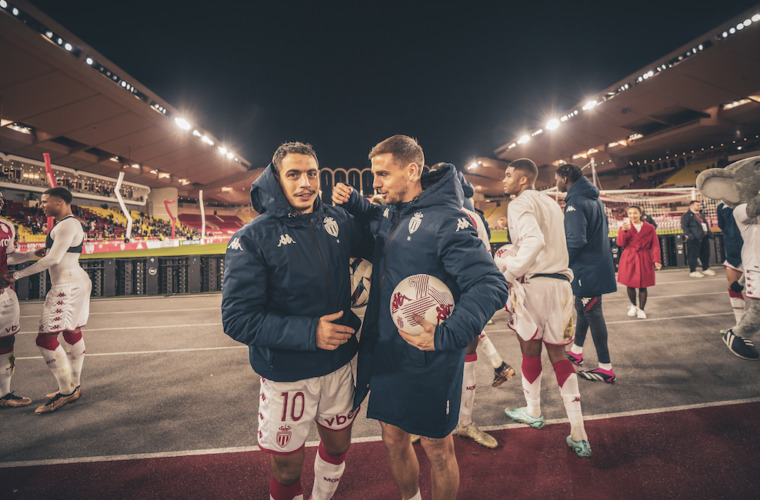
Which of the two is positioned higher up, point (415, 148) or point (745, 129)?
point (745, 129)

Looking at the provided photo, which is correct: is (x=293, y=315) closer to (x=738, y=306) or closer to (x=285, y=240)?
(x=285, y=240)

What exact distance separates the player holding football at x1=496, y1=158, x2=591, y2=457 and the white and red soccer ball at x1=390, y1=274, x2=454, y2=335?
1.23m

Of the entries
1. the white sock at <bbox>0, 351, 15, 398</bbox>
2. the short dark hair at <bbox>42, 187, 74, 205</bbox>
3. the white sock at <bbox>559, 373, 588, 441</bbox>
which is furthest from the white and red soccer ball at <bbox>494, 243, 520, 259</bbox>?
the white sock at <bbox>0, 351, 15, 398</bbox>

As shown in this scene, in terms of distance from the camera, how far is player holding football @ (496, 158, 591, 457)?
8.63ft

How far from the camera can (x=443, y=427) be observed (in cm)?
165

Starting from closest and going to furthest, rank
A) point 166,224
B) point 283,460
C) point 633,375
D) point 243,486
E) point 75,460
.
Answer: point 283,460, point 243,486, point 75,460, point 633,375, point 166,224

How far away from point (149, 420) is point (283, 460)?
8.35ft

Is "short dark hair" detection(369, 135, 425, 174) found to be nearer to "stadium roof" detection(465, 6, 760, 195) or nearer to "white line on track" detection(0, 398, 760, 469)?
"white line on track" detection(0, 398, 760, 469)

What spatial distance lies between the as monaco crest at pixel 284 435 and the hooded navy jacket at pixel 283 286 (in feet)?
0.95

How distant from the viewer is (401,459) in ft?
5.91

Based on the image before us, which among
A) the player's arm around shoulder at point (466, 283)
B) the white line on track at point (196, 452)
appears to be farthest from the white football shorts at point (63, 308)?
the player's arm around shoulder at point (466, 283)

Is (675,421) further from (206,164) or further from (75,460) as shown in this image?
(206,164)

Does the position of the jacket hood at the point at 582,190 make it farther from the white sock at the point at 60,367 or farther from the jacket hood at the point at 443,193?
the white sock at the point at 60,367

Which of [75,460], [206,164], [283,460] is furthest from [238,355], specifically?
[206,164]
